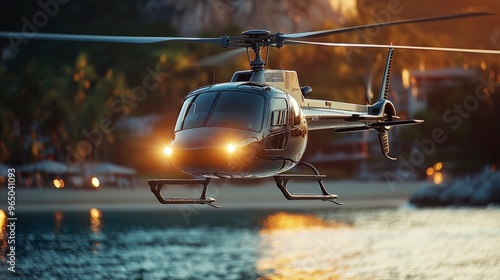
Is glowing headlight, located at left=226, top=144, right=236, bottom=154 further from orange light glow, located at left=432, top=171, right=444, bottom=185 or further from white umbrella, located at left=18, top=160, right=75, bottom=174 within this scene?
orange light glow, located at left=432, top=171, right=444, bottom=185

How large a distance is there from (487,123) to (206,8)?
65.7 metres

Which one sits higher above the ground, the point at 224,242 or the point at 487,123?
the point at 487,123

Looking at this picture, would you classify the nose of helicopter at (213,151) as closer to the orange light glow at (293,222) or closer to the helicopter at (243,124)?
the helicopter at (243,124)

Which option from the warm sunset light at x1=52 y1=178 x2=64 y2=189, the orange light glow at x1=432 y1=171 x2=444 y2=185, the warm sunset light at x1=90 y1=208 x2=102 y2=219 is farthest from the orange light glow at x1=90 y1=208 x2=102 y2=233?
the orange light glow at x1=432 y1=171 x2=444 y2=185

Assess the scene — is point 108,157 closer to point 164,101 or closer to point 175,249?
point 164,101

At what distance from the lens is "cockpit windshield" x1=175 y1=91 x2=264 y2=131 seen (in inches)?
997

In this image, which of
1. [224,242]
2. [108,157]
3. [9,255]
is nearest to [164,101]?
[108,157]

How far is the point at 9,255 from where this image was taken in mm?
87000

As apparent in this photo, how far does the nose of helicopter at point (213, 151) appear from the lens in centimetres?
2455

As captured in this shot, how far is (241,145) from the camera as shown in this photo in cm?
2494

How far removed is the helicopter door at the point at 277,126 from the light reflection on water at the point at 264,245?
51.1 metres

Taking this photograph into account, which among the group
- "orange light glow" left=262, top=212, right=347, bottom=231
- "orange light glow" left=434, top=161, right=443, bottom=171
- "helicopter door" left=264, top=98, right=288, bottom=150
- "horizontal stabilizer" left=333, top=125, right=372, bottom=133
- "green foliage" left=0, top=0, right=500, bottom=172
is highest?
"green foliage" left=0, top=0, right=500, bottom=172

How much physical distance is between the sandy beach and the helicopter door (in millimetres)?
88851

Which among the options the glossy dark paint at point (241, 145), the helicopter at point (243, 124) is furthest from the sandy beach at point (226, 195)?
the glossy dark paint at point (241, 145)
